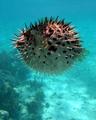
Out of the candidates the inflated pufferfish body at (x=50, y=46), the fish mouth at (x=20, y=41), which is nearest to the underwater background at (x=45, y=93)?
the fish mouth at (x=20, y=41)

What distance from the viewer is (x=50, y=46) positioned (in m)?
2.55

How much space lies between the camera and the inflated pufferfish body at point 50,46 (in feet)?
8.41

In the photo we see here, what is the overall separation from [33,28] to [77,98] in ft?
64.8

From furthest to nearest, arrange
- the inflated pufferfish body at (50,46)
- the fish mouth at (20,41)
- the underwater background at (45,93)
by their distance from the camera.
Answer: the underwater background at (45,93) → the fish mouth at (20,41) → the inflated pufferfish body at (50,46)

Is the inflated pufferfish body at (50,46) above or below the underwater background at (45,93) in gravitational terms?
below

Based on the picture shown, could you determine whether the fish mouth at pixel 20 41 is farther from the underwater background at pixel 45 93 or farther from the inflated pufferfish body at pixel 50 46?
the underwater background at pixel 45 93

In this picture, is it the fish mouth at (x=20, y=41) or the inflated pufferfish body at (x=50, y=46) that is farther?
the fish mouth at (x=20, y=41)

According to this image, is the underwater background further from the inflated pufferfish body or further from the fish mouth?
the inflated pufferfish body

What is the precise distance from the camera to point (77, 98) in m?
22.1

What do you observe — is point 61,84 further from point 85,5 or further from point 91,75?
point 85,5

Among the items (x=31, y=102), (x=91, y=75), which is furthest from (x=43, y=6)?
(x=31, y=102)

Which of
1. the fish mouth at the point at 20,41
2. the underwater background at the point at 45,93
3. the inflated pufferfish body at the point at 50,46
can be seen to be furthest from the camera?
the underwater background at the point at 45,93

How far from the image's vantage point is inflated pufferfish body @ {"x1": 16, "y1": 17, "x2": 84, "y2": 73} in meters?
2.56

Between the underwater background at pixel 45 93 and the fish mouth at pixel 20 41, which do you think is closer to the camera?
the fish mouth at pixel 20 41
